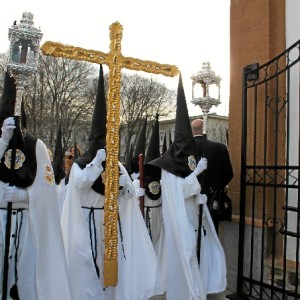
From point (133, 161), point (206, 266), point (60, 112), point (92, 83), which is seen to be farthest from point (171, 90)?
point (206, 266)

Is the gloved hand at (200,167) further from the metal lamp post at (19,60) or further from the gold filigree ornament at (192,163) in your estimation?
the metal lamp post at (19,60)

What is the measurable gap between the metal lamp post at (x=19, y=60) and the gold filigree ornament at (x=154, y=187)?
2928 mm

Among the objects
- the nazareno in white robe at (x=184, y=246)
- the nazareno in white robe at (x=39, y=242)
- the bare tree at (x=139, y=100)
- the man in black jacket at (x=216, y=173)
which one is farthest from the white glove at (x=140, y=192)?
the bare tree at (x=139, y=100)

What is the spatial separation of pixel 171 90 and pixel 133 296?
101ft

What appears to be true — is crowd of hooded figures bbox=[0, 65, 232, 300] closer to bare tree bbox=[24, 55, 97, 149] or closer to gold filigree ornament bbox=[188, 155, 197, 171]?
gold filigree ornament bbox=[188, 155, 197, 171]

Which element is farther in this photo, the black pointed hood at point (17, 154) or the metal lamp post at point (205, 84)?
the metal lamp post at point (205, 84)

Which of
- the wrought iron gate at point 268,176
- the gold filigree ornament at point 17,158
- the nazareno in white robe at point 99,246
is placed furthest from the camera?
the wrought iron gate at point 268,176

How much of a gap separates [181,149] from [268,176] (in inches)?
49.5

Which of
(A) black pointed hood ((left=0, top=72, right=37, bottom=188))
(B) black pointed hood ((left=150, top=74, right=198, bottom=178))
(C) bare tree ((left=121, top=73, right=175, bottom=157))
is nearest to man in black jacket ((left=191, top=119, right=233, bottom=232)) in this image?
(B) black pointed hood ((left=150, top=74, right=198, bottom=178))

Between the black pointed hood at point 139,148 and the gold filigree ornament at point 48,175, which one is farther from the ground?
the black pointed hood at point 139,148

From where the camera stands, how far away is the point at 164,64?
5.21 meters

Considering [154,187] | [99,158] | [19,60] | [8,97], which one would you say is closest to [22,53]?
[19,60]

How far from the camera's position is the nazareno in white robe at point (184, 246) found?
17.2ft

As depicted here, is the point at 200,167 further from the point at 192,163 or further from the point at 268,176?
the point at 268,176
